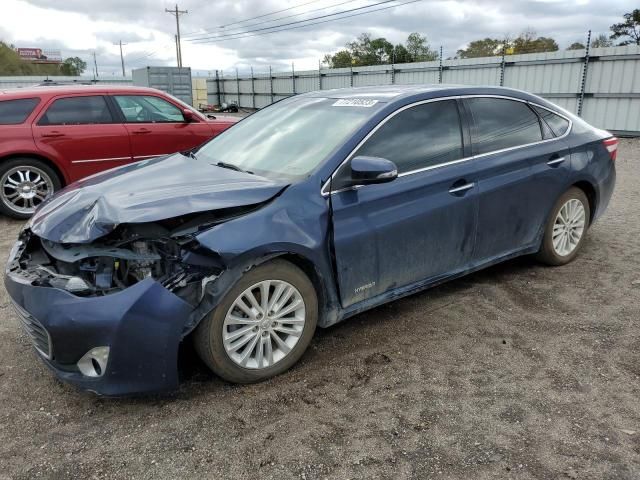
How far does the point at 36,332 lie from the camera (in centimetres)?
276

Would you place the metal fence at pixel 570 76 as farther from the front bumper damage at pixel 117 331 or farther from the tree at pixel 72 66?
the tree at pixel 72 66

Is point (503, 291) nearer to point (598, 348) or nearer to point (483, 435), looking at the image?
point (598, 348)

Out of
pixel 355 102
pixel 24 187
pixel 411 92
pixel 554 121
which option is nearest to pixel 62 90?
pixel 24 187

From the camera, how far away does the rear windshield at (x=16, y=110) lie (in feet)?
22.0

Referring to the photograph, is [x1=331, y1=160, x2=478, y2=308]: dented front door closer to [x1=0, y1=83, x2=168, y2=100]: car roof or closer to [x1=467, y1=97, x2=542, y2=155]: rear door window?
[x1=467, y1=97, x2=542, y2=155]: rear door window

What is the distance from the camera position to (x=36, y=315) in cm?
264

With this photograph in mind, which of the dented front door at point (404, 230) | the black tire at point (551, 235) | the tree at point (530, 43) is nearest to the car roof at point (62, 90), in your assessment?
the dented front door at point (404, 230)

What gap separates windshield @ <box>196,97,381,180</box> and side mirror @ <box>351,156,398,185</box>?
0.23 metres

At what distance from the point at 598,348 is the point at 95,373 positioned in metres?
3.00

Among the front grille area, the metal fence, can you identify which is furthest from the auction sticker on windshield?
the metal fence

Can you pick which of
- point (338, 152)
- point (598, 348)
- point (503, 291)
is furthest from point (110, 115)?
point (598, 348)

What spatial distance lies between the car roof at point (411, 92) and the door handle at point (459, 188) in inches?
26.2

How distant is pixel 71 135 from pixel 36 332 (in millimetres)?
4900

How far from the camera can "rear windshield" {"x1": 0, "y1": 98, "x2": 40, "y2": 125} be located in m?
6.71
